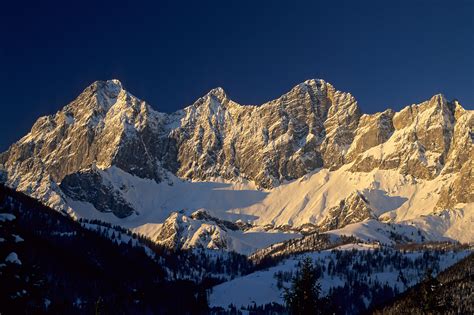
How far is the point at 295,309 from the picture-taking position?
48688 mm

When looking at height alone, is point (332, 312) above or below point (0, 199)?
below

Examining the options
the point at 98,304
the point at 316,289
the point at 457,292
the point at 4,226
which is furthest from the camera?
the point at 457,292

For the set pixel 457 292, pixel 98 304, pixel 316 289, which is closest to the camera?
pixel 98 304

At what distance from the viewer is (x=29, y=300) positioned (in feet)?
108

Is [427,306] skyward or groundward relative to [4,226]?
groundward

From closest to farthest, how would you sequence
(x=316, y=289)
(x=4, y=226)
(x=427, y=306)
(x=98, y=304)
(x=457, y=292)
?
(x=4, y=226) < (x=98, y=304) < (x=427, y=306) < (x=316, y=289) < (x=457, y=292)

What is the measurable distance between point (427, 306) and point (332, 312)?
7.42 metres

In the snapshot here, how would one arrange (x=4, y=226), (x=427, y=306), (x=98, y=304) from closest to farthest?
1. (x=4, y=226)
2. (x=98, y=304)
3. (x=427, y=306)

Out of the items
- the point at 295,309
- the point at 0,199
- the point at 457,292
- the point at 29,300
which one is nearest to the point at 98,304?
the point at 29,300

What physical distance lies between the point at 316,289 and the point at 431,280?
739 cm

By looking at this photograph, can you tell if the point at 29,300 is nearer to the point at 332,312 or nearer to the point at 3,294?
the point at 3,294

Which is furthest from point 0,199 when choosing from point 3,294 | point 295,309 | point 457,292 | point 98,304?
point 457,292

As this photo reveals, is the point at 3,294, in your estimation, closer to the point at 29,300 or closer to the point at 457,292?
the point at 29,300

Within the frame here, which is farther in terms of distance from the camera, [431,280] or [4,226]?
[431,280]
